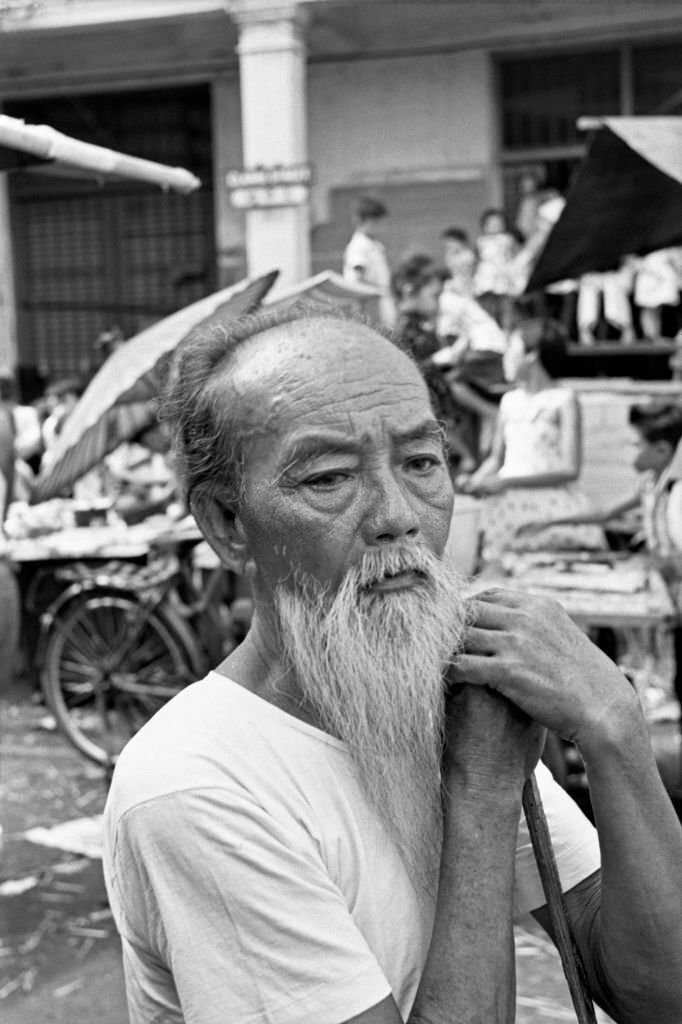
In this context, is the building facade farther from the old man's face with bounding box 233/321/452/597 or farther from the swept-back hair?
the old man's face with bounding box 233/321/452/597

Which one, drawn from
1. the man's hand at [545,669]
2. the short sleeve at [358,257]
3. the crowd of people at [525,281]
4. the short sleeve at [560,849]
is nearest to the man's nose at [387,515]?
the man's hand at [545,669]

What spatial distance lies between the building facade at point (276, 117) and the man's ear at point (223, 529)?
11.2 m

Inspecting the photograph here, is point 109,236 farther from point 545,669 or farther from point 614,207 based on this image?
point 545,669

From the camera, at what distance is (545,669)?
150 cm

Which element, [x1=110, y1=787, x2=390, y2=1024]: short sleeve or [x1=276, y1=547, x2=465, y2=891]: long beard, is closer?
[x1=110, y1=787, x2=390, y2=1024]: short sleeve

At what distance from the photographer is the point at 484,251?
40.2ft

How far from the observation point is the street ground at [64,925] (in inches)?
165

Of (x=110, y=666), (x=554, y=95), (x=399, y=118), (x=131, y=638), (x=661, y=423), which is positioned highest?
(x=554, y=95)

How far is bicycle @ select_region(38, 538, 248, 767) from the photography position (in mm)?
6660

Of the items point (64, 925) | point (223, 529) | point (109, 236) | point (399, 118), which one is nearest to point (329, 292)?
point (64, 925)

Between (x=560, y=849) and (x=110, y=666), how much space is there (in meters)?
5.13

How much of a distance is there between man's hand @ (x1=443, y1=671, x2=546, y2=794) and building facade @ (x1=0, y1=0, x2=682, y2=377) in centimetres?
1140

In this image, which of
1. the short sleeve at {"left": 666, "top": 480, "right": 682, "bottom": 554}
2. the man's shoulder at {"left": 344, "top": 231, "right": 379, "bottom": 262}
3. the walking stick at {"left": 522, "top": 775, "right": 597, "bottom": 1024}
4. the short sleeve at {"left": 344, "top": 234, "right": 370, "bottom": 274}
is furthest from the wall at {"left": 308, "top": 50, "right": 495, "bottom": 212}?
the walking stick at {"left": 522, "top": 775, "right": 597, "bottom": 1024}

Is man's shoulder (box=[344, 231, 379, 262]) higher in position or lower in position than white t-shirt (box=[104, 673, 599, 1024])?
higher
